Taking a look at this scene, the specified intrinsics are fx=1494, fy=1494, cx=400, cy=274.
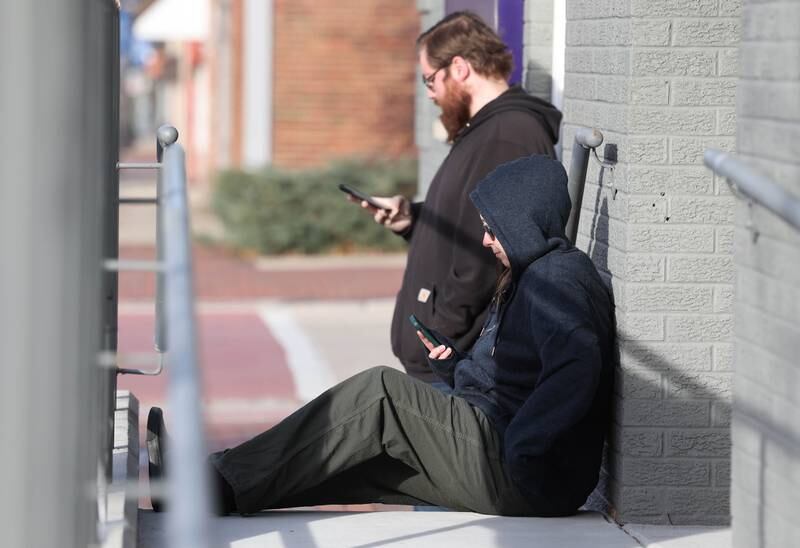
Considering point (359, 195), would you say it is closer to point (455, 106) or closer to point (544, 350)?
point (455, 106)

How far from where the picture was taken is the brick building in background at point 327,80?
19.2 m

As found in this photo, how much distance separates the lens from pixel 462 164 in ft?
17.1

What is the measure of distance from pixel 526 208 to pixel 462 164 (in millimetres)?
916

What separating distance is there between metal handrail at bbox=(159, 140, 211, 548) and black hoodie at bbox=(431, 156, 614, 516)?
1.80 meters

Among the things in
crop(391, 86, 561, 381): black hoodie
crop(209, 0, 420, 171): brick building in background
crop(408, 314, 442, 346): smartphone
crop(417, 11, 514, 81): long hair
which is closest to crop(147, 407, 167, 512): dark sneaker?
crop(408, 314, 442, 346): smartphone

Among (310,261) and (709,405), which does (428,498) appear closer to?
(709,405)

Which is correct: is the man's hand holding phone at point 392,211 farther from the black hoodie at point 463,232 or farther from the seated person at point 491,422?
the seated person at point 491,422

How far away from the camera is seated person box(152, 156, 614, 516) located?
424 centimetres

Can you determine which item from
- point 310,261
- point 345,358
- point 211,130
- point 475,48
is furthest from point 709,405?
point 211,130

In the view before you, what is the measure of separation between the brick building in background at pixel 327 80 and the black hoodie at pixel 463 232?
13.9 metres

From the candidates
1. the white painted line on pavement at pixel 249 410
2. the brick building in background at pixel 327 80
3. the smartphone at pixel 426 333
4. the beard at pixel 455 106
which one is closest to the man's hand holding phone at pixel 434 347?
the smartphone at pixel 426 333

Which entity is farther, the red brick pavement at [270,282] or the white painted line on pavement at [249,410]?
the red brick pavement at [270,282]

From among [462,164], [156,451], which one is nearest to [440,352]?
[462,164]

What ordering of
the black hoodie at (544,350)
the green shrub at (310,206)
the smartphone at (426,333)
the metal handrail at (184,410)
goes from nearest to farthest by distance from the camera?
the metal handrail at (184,410)
the black hoodie at (544,350)
the smartphone at (426,333)
the green shrub at (310,206)
